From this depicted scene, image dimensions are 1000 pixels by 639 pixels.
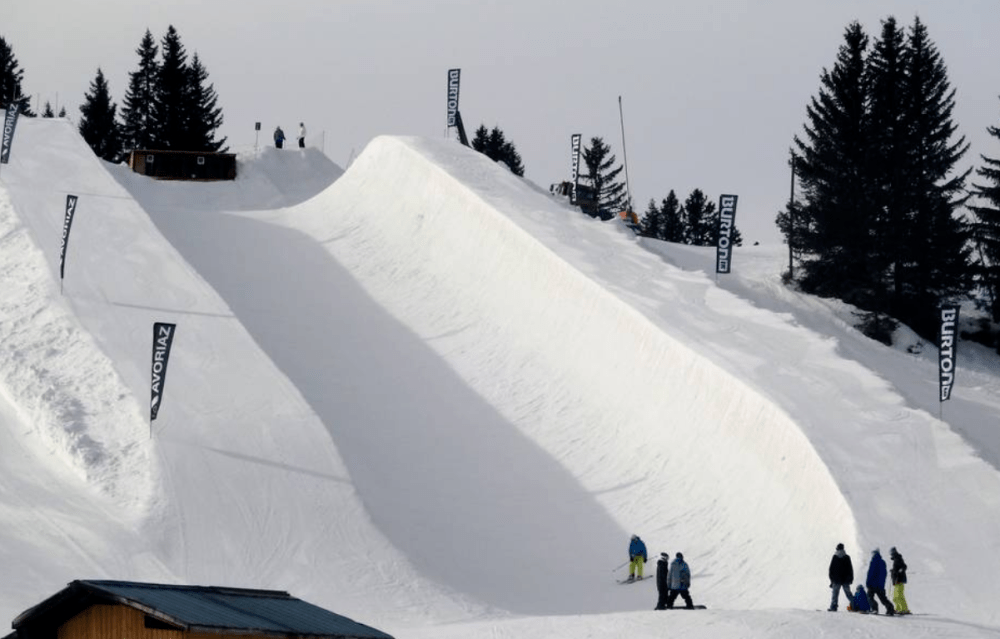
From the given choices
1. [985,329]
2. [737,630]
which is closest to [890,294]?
[985,329]

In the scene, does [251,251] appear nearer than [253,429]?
No

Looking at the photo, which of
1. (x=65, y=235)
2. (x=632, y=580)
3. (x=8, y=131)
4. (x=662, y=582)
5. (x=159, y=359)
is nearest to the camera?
(x=662, y=582)

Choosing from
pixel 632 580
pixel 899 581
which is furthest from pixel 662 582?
pixel 632 580

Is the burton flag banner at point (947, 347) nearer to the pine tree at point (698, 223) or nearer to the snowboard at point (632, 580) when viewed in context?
the snowboard at point (632, 580)

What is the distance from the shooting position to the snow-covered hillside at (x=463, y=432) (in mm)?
22984

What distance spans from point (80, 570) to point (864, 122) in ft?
90.9

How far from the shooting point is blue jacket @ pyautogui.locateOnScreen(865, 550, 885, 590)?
20047 millimetres

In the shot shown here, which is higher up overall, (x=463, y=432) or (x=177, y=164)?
(x=177, y=164)

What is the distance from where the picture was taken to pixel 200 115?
66.9 meters

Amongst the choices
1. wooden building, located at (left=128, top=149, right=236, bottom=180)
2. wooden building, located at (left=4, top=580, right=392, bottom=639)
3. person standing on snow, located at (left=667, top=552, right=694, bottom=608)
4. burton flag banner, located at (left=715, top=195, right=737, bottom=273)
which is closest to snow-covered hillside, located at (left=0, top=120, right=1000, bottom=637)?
person standing on snow, located at (left=667, top=552, right=694, bottom=608)

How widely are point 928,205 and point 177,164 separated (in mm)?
21815

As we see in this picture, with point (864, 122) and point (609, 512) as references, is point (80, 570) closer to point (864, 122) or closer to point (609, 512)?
point (609, 512)

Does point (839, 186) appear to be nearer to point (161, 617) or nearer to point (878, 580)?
point (878, 580)

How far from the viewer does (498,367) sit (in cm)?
3191
